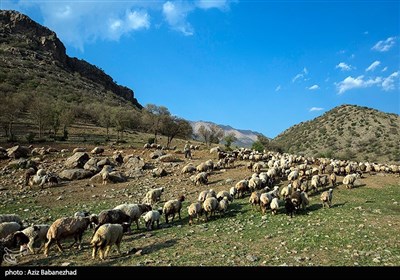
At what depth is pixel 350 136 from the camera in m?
80.6

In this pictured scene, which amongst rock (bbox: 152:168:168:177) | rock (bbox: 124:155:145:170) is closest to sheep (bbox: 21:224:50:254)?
rock (bbox: 152:168:168:177)

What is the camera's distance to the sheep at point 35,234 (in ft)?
41.8

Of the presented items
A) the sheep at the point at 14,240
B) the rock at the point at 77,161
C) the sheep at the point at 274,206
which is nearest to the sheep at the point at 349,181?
the sheep at the point at 274,206

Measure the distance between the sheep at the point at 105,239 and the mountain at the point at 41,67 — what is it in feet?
252

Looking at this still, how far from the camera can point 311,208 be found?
60.3 ft

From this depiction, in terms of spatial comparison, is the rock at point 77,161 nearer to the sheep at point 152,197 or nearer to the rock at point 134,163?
the rock at point 134,163

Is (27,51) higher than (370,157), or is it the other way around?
(27,51)

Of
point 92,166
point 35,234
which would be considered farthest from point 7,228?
point 92,166

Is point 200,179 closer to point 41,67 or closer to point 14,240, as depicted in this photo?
point 14,240
